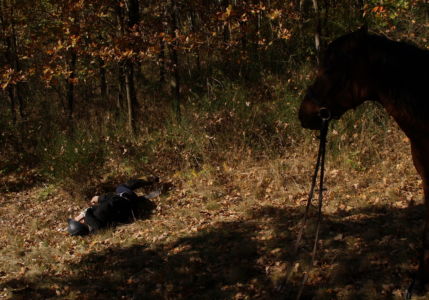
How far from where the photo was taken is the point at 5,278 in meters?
5.22

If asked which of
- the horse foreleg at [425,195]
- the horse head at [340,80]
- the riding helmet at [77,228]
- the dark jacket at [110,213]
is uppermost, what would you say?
the horse head at [340,80]

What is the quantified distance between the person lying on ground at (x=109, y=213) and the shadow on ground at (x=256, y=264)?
0.91 meters

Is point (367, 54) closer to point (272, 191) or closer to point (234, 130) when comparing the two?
point (272, 191)

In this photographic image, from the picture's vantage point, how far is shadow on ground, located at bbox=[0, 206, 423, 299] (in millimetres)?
3766

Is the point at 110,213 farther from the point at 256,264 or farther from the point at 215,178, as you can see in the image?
the point at 256,264

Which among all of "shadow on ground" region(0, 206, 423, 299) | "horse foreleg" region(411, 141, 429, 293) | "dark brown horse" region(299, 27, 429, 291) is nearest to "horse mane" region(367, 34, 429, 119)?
"dark brown horse" region(299, 27, 429, 291)

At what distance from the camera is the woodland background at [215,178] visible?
14.1 ft

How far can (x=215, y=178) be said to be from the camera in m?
7.05

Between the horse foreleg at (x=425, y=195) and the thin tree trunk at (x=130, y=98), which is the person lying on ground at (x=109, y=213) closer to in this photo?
the thin tree trunk at (x=130, y=98)

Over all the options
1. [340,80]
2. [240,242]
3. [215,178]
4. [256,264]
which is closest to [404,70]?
[340,80]

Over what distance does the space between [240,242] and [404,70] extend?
3110 mm

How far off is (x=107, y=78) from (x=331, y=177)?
547 inches

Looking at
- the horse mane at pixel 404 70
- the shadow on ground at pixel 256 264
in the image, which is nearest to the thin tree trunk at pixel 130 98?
the shadow on ground at pixel 256 264

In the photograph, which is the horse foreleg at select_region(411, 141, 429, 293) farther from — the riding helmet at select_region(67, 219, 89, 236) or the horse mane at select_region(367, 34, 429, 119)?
the riding helmet at select_region(67, 219, 89, 236)
